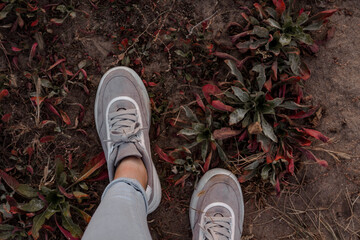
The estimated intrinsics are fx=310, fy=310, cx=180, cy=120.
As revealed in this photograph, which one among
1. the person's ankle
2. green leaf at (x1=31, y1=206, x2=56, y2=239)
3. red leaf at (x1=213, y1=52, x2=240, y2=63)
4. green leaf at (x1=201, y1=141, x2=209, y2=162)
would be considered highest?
red leaf at (x1=213, y1=52, x2=240, y2=63)

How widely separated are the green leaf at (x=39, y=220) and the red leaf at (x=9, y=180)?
34 centimetres

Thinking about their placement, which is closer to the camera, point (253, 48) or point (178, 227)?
point (253, 48)

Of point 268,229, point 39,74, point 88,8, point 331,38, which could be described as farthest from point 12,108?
point 331,38

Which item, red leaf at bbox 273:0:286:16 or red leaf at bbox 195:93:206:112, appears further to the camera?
red leaf at bbox 195:93:206:112

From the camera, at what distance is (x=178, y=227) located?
9.34 feet

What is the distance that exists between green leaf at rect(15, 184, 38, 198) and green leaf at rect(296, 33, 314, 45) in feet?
8.55

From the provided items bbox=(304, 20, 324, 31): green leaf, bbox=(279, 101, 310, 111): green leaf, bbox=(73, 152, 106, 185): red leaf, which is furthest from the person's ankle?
bbox=(304, 20, 324, 31): green leaf

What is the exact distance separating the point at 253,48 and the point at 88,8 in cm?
151

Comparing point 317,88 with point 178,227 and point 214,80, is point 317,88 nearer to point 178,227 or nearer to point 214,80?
point 214,80

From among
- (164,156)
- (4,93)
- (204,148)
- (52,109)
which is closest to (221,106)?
(204,148)

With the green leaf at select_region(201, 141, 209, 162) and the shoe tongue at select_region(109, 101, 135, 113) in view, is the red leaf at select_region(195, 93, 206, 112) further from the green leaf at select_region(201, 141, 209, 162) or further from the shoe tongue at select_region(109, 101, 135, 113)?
the shoe tongue at select_region(109, 101, 135, 113)

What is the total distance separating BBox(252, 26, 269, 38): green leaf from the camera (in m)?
2.60

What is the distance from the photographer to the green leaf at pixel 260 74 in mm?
2605

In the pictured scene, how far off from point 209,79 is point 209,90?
172 millimetres
